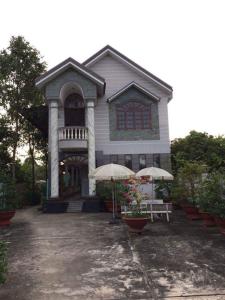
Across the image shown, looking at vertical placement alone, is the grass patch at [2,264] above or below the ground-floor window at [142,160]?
below

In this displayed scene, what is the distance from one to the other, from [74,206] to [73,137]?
430 cm

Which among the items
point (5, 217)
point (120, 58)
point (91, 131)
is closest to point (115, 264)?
point (5, 217)

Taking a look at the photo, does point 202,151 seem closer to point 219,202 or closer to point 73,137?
point 73,137

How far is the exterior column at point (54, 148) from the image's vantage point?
688 inches

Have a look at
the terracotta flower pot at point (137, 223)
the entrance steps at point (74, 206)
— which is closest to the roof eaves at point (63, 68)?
the entrance steps at point (74, 206)

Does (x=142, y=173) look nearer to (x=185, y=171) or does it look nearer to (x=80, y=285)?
(x=185, y=171)

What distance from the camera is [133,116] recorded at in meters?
19.7

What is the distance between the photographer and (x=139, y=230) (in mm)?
9688

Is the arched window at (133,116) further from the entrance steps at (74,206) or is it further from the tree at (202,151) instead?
the entrance steps at (74,206)

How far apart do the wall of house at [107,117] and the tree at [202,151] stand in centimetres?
240

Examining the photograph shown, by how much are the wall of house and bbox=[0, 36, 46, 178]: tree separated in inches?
205

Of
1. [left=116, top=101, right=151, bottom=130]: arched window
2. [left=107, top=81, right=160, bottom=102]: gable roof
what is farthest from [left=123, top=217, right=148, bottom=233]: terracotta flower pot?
[left=107, top=81, right=160, bottom=102]: gable roof

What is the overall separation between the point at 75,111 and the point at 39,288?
621 inches

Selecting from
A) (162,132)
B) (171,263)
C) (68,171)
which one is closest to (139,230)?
(171,263)
